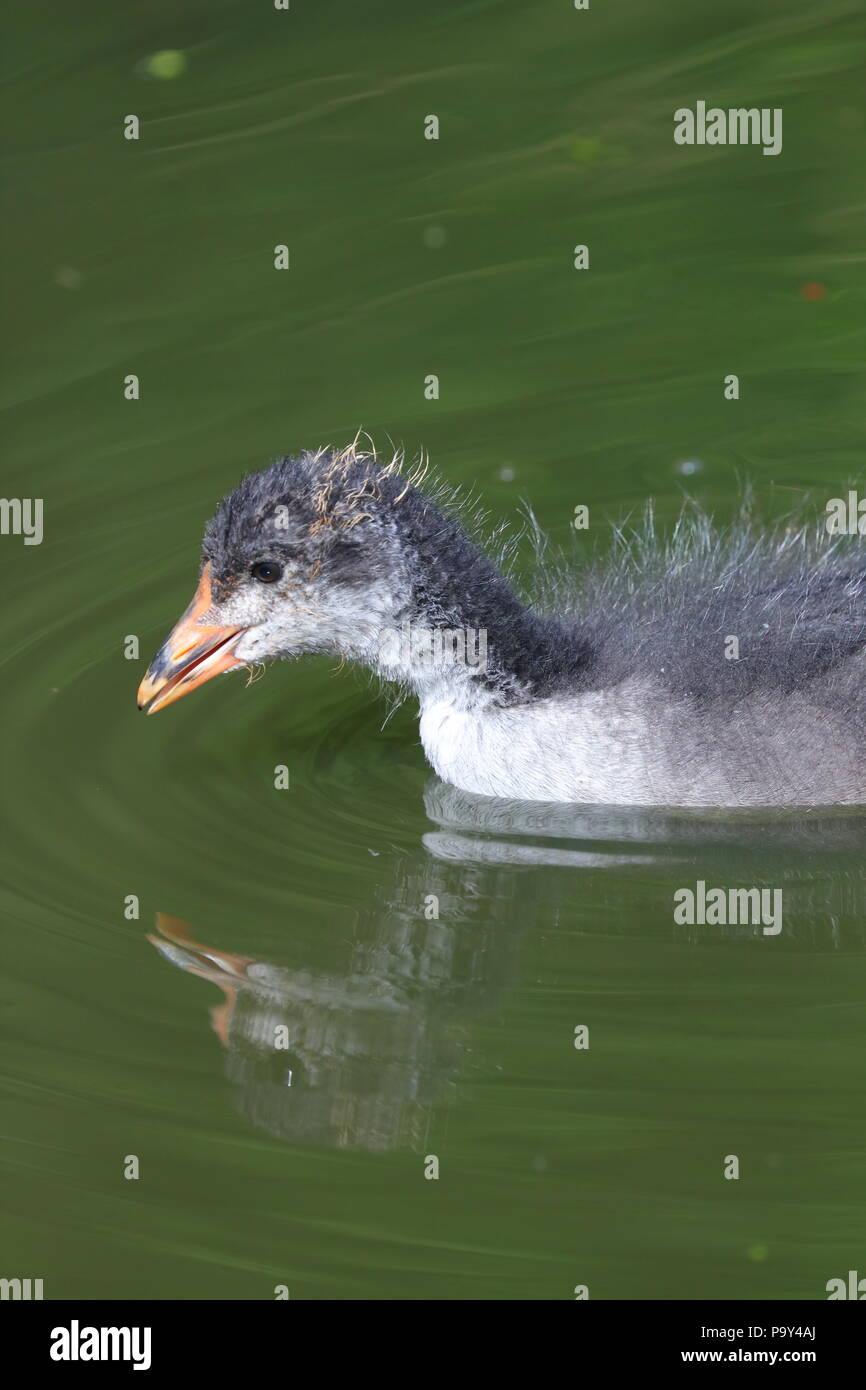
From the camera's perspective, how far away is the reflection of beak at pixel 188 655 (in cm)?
717

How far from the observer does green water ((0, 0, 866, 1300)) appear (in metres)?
5.56

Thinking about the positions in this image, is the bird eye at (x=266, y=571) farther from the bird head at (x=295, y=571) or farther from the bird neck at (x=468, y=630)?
the bird neck at (x=468, y=630)

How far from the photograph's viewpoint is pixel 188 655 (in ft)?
23.6

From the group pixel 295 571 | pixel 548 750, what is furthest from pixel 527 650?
pixel 295 571

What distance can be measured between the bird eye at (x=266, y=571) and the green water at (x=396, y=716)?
81 cm

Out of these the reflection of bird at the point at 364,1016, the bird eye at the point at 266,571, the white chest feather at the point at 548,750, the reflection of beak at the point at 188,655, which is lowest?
the reflection of bird at the point at 364,1016

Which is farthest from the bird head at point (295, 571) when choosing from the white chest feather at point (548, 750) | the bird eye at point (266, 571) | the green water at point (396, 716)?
the green water at point (396, 716)

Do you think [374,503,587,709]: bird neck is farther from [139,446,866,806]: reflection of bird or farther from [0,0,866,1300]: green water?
[0,0,866,1300]: green water

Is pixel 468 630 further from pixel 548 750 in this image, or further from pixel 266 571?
pixel 266 571

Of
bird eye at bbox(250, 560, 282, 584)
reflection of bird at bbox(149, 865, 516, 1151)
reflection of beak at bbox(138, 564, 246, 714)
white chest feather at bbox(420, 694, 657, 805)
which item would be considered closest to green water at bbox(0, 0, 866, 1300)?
reflection of bird at bbox(149, 865, 516, 1151)

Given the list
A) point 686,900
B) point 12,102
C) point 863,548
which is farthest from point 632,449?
point 12,102

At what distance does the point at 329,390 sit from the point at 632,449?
1.38 m

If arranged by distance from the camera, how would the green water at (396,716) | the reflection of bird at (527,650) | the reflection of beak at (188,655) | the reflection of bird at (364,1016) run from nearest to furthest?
the green water at (396,716) < the reflection of bird at (364,1016) < the reflection of bird at (527,650) < the reflection of beak at (188,655)

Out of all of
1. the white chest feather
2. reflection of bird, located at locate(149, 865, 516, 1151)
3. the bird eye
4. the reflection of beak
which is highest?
the bird eye
